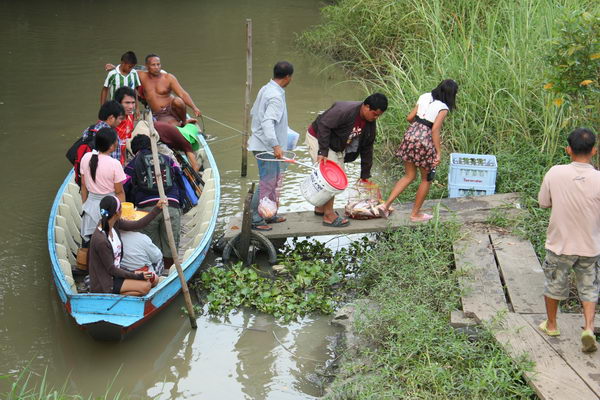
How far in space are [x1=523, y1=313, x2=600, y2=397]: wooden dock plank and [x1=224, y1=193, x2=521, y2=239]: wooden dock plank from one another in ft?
6.30

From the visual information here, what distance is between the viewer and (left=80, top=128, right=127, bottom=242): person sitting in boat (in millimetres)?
6055

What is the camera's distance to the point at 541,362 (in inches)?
176

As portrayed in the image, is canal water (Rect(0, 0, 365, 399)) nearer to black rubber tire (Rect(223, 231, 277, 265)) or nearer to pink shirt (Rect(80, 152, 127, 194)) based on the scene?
black rubber tire (Rect(223, 231, 277, 265))

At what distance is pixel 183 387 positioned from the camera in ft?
17.6

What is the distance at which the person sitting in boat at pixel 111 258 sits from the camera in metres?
5.42

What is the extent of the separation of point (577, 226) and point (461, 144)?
4.09m

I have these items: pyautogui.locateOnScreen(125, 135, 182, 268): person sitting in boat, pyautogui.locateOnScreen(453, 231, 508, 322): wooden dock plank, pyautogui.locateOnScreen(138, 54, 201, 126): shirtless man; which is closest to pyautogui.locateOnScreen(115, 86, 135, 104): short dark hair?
pyautogui.locateOnScreen(138, 54, 201, 126): shirtless man

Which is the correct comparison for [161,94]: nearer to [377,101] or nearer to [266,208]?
[266,208]

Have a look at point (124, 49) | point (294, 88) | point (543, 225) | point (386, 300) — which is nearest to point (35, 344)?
point (386, 300)

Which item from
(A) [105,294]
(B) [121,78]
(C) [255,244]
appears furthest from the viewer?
(B) [121,78]

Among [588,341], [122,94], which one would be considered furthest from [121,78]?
[588,341]

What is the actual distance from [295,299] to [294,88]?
7794 mm

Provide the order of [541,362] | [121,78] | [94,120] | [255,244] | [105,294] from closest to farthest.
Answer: [541,362], [105,294], [255,244], [121,78], [94,120]

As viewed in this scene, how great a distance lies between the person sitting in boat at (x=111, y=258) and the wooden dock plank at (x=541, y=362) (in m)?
2.67
